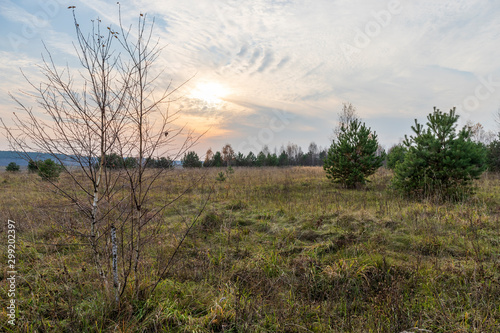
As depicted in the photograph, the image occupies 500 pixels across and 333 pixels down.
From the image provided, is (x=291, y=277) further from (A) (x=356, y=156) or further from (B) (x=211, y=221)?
(A) (x=356, y=156)

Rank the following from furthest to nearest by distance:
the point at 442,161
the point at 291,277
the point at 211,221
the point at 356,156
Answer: the point at 356,156 → the point at 442,161 → the point at 211,221 → the point at 291,277

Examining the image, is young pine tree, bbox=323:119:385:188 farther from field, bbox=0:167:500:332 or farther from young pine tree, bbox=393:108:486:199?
field, bbox=0:167:500:332

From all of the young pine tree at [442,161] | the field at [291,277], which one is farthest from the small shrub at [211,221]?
the young pine tree at [442,161]

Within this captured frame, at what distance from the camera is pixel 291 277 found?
11.2 feet

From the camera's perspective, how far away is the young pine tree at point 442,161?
698cm

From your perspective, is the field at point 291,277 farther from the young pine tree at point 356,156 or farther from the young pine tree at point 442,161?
the young pine tree at point 356,156

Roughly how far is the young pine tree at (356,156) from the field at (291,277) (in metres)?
4.86

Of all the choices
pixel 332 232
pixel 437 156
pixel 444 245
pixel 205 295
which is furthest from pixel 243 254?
pixel 437 156

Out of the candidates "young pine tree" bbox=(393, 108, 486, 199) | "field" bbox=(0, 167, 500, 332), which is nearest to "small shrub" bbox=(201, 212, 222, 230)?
"field" bbox=(0, 167, 500, 332)

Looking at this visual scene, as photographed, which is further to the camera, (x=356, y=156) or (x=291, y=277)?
(x=356, y=156)

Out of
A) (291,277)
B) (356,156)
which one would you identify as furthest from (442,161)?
(291,277)

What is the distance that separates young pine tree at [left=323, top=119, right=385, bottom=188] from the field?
15.9ft

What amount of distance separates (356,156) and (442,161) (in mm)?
3911

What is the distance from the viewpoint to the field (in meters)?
2.46
